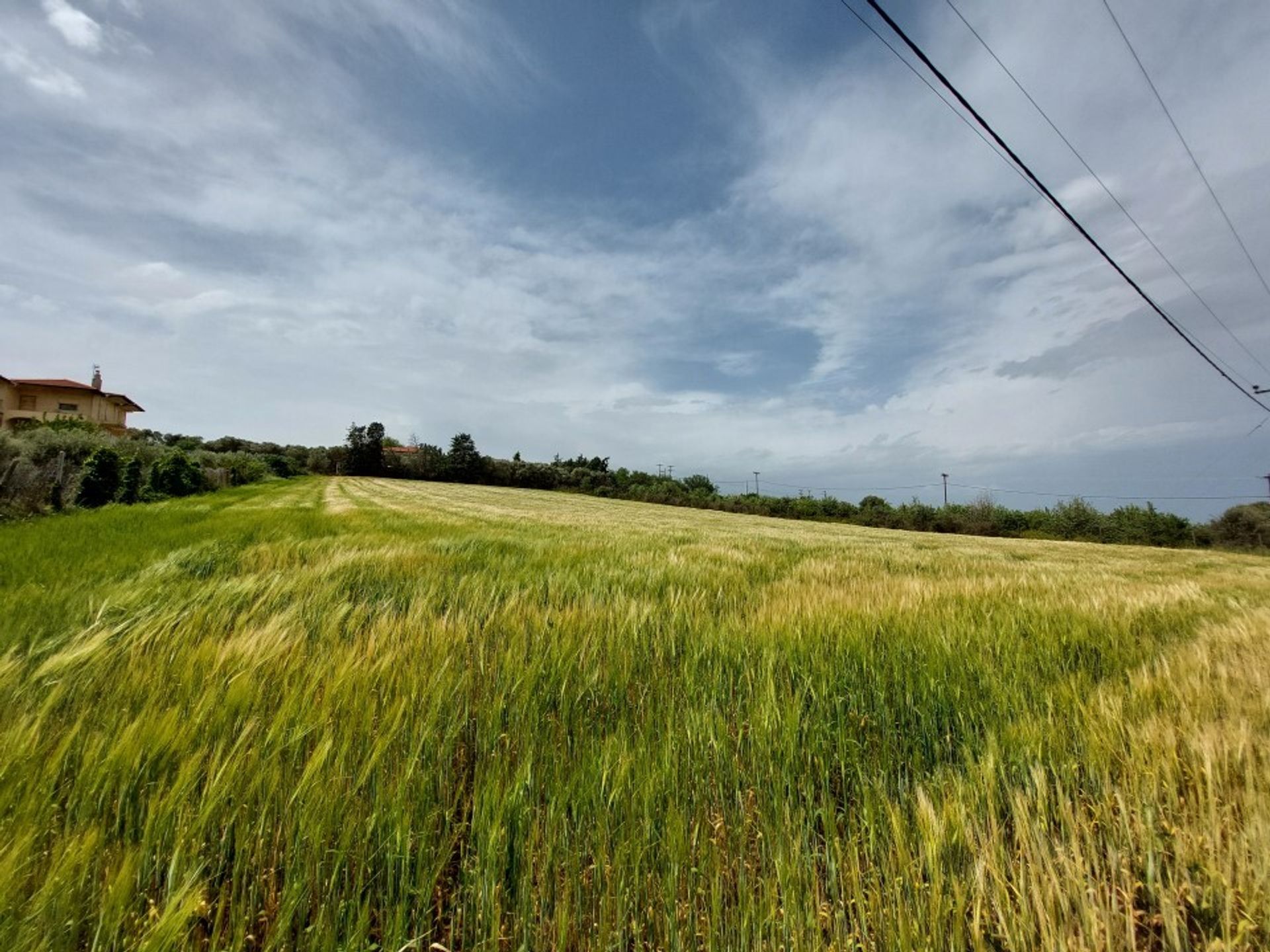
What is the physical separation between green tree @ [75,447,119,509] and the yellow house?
1970 inches

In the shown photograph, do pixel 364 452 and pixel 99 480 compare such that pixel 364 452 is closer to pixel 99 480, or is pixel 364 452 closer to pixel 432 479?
pixel 432 479

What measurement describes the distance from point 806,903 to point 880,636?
1.90m

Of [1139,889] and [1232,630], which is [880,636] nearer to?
[1139,889]

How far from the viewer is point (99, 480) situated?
1814 centimetres

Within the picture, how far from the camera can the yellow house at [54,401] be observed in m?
52.6

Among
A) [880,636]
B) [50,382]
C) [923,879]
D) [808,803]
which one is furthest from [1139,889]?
[50,382]

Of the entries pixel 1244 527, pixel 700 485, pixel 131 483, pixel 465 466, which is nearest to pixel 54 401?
pixel 465 466

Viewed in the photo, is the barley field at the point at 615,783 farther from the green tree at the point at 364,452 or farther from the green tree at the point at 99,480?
the green tree at the point at 364,452

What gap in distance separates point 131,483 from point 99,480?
403 cm

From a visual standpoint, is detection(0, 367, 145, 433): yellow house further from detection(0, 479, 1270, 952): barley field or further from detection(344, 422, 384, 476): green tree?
detection(0, 479, 1270, 952): barley field

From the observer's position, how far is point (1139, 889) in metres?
0.99

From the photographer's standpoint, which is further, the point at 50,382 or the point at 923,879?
the point at 50,382

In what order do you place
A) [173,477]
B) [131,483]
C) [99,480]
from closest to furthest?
1. [99,480]
2. [131,483]
3. [173,477]

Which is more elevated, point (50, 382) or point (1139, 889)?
point (50, 382)
